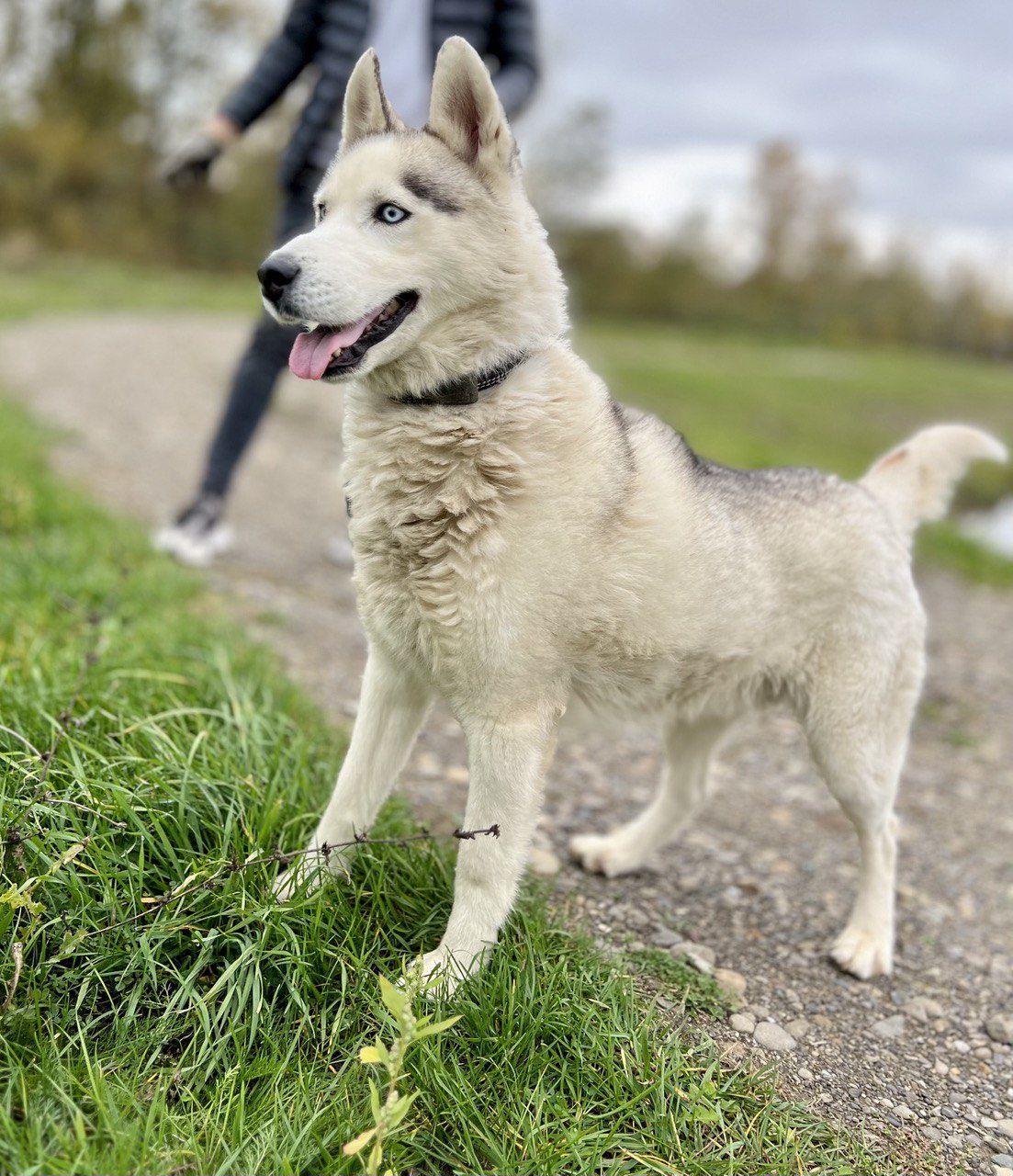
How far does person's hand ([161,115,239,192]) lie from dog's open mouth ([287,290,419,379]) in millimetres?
2815

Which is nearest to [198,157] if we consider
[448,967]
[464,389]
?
[464,389]

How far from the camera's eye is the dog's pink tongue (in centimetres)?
236

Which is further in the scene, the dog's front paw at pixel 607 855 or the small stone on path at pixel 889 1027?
the dog's front paw at pixel 607 855

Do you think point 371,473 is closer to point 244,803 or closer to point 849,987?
point 244,803

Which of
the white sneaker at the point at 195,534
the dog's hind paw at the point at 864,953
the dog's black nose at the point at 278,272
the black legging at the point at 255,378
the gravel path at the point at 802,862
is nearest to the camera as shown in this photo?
the dog's black nose at the point at 278,272

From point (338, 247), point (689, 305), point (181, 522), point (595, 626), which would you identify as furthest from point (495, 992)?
point (689, 305)

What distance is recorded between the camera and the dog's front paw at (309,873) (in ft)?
8.22

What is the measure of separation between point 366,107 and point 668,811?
2360 mm

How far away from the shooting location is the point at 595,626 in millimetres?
2498

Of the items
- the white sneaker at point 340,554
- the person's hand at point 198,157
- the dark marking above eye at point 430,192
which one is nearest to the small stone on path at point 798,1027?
the dark marking above eye at point 430,192

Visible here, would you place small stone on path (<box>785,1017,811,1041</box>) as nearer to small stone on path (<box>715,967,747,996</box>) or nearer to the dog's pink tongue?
small stone on path (<box>715,967,747,996</box>)

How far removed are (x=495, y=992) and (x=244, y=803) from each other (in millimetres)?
866

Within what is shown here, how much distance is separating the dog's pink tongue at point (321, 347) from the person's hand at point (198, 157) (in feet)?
9.22

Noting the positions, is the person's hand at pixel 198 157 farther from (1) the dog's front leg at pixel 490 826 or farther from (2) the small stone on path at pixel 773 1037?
(2) the small stone on path at pixel 773 1037
